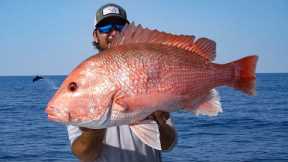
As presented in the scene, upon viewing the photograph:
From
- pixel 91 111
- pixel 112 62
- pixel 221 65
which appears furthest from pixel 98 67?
pixel 221 65

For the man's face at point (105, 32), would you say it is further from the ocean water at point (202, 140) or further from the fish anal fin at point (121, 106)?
the ocean water at point (202, 140)

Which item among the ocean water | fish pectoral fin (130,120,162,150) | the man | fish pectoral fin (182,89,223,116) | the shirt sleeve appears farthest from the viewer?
the ocean water

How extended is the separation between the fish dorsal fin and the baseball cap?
3.79 feet

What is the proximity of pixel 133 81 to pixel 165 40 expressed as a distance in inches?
15.2

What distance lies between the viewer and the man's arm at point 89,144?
343 cm

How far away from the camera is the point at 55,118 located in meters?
2.48

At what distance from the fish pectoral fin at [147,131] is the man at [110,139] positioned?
2.39 feet

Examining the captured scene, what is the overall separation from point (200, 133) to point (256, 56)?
18237mm

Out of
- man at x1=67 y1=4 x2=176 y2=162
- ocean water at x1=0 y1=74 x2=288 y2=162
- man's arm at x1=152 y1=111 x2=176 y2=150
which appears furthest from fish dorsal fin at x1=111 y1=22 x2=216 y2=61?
ocean water at x1=0 y1=74 x2=288 y2=162

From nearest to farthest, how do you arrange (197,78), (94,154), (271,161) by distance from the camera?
1. (197,78)
2. (94,154)
3. (271,161)

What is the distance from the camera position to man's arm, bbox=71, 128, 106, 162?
343 centimetres

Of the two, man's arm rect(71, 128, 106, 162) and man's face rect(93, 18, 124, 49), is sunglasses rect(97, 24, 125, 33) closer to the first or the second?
man's face rect(93, 18, 124, 49)

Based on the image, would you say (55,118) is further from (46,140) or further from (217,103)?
(46,140)

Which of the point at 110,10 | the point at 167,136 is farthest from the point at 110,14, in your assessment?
the point at 167,136
